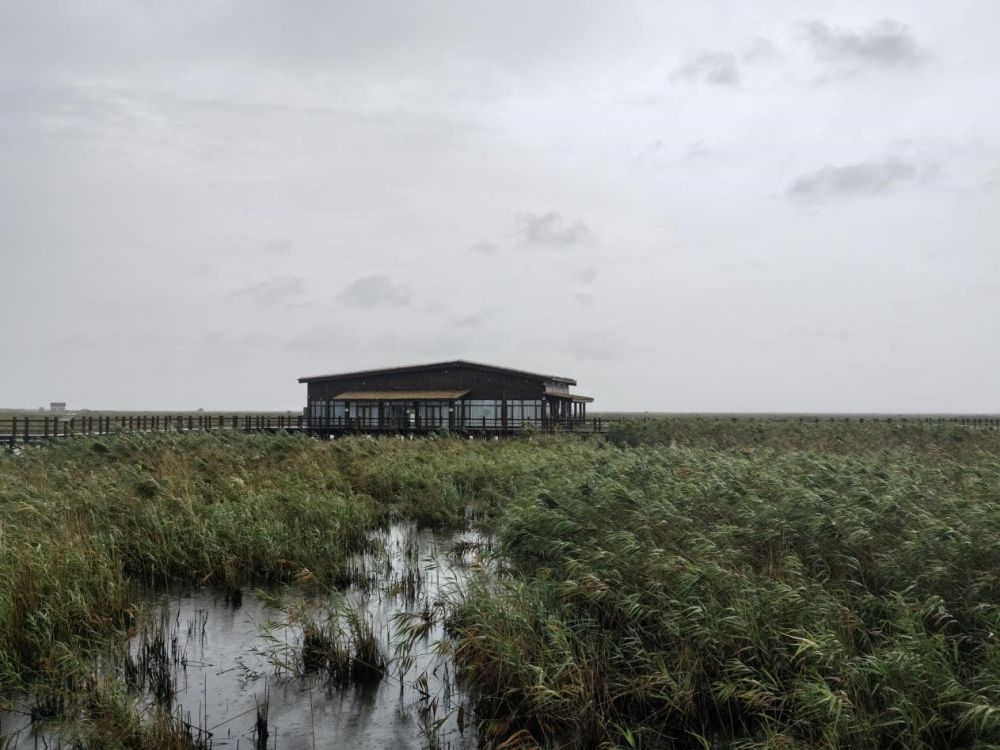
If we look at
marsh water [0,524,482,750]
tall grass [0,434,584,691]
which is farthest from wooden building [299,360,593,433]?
marsh water [0,524,482,750]

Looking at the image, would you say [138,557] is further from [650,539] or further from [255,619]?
[650,539]

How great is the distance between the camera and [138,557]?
12836mm

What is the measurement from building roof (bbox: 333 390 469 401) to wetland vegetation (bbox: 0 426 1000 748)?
32826 mm

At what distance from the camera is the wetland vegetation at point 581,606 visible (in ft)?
22.7

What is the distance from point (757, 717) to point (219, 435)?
86.4ft

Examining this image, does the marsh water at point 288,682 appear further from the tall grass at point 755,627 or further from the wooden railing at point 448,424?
the wooden railing at point 448,424

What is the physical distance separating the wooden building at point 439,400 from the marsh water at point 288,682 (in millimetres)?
35937

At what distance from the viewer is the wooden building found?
1950 inches

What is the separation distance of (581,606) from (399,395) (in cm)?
4221

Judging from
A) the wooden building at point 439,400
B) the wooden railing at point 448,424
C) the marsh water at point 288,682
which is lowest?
the marsh water at point 288,682

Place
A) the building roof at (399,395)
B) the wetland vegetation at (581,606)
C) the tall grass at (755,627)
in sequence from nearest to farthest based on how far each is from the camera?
the tall grass at (755,627) → the wetland vegetation at (581,606) → the building roof at (399,395)

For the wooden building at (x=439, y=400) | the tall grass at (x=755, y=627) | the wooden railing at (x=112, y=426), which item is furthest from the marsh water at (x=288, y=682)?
the wooden building at (x=439, y=400)

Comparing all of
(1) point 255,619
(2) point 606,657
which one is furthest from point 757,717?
(1) point 255,619

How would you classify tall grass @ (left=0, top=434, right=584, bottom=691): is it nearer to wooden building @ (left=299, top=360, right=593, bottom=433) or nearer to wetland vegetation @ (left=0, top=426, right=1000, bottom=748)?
wetland vegetation @ (left=0, top=426, right=1000, bottom=748)
